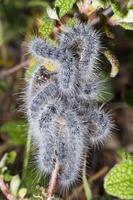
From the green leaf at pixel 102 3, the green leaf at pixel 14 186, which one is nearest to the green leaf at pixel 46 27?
the green leaf at pixel 102 3

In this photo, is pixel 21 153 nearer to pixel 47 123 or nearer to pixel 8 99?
pixel 8 99

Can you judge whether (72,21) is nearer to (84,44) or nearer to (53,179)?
(84,44)

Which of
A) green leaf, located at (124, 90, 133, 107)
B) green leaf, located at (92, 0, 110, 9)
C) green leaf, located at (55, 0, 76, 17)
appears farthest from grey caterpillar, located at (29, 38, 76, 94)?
green leaf, located at (124, 90, 133, 107)

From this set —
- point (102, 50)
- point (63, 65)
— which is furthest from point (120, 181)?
point (102, 50)

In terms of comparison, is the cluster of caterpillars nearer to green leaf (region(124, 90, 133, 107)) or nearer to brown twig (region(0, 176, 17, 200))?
brown twig (region(0, 176, 17, 200))

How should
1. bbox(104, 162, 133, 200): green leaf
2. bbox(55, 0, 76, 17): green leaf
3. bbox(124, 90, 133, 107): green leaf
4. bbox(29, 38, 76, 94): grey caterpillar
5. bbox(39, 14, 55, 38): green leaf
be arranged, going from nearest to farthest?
bbox(104, 162, 133, 200): green leaf
bbox(29, 38, 76, 94): grey caterpillar
bbox(55, 0, 76, 17): green leaf
bbox(39, 14, 55, 38): green leaf
bbox(124, 90, 133, 107): green leaf

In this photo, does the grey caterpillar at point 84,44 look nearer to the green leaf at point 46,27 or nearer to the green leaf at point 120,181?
the green leaf at point 46,27
